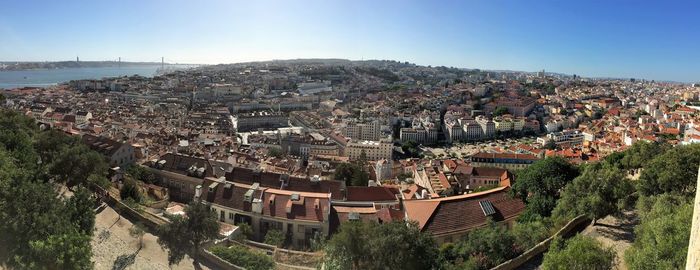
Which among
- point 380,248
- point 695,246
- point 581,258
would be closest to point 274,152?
point 380,248

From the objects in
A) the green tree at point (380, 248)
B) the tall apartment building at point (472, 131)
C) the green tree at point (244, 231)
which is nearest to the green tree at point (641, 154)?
the green tree at point (380, 248)

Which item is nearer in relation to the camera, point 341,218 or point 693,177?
point 693,177

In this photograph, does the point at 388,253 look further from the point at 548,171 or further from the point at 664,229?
the point at 548,171

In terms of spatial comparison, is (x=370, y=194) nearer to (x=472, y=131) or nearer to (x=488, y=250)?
(x=488, y=250)

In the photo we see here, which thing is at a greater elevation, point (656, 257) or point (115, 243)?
point (656, 257)

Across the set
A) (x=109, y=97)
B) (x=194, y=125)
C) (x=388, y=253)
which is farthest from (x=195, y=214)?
(x=109, y=97)

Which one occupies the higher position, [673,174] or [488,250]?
[673,174]
